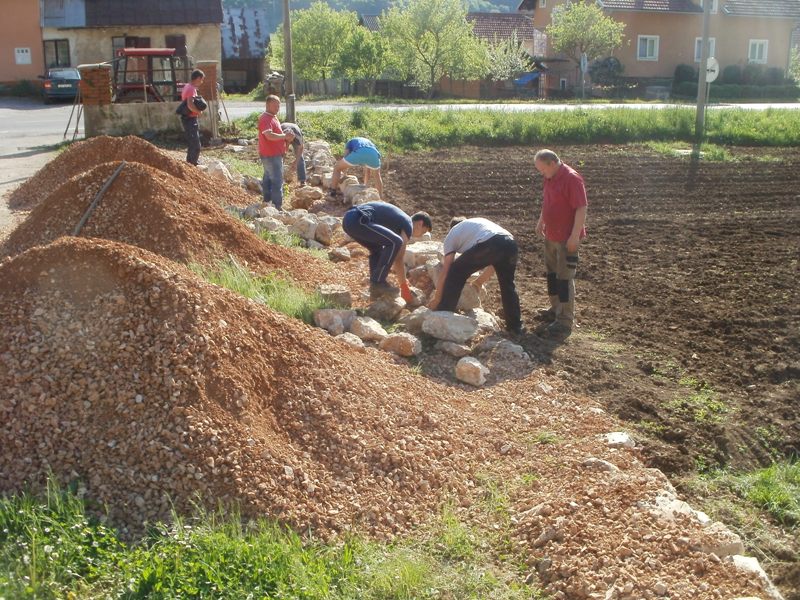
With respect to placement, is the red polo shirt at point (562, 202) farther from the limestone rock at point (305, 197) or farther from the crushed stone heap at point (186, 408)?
the limestone rock at point (305, 197)

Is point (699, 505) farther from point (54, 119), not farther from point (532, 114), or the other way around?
point (54, 119)

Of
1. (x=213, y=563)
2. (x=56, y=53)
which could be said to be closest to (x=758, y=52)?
(x=56, y=53)

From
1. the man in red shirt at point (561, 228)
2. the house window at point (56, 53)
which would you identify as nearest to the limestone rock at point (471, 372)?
the man in red shirt at point (561, 228)

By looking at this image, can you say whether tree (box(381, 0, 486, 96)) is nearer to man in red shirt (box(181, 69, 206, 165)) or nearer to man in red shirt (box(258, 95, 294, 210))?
man in red shirt (box(181, 69, 206, 165))

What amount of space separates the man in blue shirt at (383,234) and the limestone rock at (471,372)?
168cm

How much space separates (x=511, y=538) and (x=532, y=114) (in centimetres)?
2231

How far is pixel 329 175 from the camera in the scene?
54.7 ft

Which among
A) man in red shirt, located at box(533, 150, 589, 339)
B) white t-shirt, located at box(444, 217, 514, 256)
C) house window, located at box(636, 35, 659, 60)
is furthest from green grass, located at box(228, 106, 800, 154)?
house window, located at box(636, 35, 659, 60)

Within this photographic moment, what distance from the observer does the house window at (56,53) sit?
42.1 metres

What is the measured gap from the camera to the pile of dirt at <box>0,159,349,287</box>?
29.0ft

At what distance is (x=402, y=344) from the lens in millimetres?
7953

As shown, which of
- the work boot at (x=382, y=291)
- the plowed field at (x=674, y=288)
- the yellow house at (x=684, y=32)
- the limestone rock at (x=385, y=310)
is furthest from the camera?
the yellow house at (x=684, y=32)

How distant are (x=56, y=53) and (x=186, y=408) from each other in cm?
4135

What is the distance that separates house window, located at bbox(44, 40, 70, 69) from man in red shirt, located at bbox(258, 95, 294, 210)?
32.1 metres
